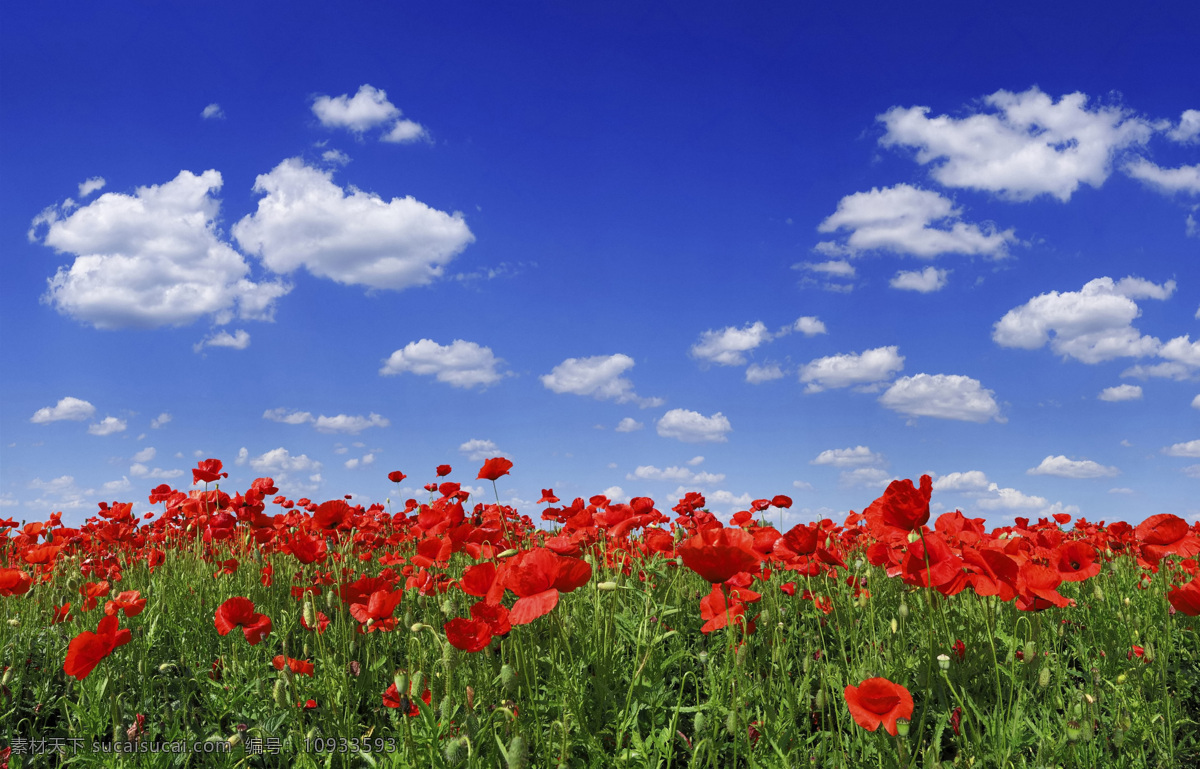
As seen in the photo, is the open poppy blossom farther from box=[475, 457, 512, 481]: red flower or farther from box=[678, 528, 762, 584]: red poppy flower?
box=[475, 457, 512, 481]: red flower

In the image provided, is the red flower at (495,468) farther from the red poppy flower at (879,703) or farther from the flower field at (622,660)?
the red poppy flower at (879,703)

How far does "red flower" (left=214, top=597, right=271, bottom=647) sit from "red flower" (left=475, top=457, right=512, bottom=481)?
1.35 meters

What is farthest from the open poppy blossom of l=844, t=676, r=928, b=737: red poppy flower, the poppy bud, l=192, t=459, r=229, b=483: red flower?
l=192, t=459, r=229, b=483: red flower

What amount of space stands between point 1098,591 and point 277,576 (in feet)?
18.0

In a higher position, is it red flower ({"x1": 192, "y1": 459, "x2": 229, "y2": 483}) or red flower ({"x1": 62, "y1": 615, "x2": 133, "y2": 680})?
red flower ({"x1": 192, "y1": 459, "x2": 229, "y2": 483})

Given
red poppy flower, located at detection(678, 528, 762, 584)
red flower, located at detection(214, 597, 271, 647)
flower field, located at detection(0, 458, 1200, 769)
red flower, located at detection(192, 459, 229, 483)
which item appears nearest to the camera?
red poppy flower, located at detection(678, 528, 762, 584)

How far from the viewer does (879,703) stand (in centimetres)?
207

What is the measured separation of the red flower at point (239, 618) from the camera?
122 inches

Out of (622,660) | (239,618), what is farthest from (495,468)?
(239,618)

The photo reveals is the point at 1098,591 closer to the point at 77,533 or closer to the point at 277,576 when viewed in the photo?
the point at 277,576

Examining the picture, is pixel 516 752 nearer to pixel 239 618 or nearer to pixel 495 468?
pixel 239 618

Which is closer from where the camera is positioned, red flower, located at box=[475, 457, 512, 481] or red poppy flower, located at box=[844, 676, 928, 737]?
red poppy flower, located at box=[844, 676, 928, 737]

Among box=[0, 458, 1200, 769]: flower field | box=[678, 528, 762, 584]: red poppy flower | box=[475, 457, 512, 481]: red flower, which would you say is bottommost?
box=[0, 458, 1200, 769]: flower field

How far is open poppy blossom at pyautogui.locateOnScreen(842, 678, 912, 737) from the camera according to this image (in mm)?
2031
